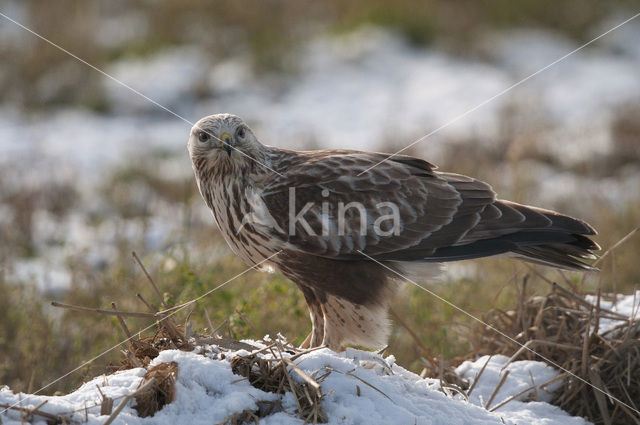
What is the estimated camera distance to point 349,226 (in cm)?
412

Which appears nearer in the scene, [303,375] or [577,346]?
[303,375]

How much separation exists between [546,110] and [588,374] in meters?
7.10

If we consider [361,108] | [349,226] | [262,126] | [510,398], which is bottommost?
[510,398]

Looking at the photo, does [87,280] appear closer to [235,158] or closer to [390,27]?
[235,158]

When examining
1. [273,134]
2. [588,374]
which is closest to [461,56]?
[273,134]

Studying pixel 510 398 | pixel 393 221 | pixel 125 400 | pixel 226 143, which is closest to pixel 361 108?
pixel 393 221

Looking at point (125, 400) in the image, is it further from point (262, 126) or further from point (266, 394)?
point (262, 126)

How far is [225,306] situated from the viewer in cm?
503

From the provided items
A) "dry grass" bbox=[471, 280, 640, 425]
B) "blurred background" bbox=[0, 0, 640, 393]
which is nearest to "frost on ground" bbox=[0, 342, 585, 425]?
"dry grass" bbox=[471, 280, 640, 425]

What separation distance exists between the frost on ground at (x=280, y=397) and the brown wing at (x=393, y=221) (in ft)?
2.70

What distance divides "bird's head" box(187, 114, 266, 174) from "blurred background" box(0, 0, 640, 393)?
820mm

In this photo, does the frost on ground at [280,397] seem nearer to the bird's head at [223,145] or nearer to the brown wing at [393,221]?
the brown wing at [393,221]

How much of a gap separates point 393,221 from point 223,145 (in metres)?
1.02

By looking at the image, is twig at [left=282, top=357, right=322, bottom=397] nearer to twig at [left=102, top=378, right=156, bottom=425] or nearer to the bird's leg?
twig at [left=102, top=378, right=156, bottom=425]
